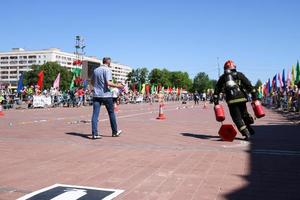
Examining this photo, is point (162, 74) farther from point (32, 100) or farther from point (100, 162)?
point (100, 162)

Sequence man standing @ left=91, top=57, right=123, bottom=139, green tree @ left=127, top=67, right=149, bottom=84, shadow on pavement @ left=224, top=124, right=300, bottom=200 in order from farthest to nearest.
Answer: green tree @ left=127, top=67, right=149, bottom=84, man standing @ left=91, top=57, right=123, bottom=139, shadow on pavement @ left=224, top=124, right=300, bottom=200

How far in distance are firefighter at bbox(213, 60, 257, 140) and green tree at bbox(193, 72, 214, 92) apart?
529ft

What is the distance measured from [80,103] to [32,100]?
19.1 feet

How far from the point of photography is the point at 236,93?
9.60 meters

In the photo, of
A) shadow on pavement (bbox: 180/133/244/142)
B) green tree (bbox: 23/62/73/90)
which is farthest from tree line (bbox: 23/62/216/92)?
shadow on pavement (bbox: 180/133/244/142)

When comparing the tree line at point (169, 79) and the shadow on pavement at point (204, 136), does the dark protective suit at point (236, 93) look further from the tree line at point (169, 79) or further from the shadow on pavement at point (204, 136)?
the tree line at point (169, 79)

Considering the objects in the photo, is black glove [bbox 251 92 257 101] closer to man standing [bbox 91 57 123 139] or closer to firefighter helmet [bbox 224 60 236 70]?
firefighter helmet [bbox 224 60 236 70]

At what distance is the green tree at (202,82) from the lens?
17225cm

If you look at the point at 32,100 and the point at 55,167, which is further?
the point at 32,100

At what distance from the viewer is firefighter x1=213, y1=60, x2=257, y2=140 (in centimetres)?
959

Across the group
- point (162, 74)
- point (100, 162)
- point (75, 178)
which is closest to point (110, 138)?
point (100, 162)

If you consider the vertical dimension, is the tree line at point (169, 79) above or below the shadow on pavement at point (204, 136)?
above

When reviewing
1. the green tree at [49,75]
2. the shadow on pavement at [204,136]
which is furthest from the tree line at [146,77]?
the shadow on pavement at [204,136]

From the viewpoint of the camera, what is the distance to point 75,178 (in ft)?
17.3
